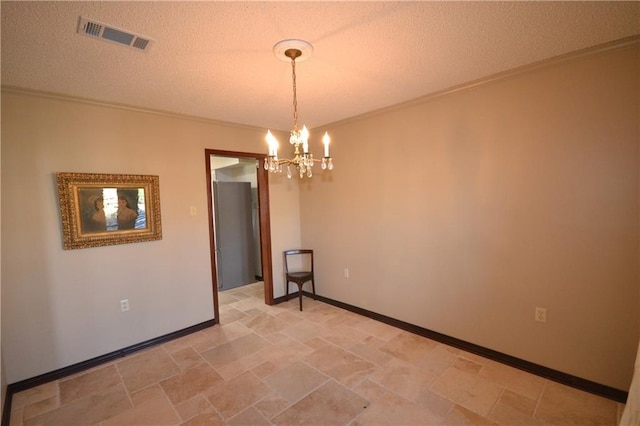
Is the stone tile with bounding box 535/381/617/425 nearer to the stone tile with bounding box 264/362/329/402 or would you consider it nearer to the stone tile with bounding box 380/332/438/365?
the stone tile with bounding box 380/332/438/365

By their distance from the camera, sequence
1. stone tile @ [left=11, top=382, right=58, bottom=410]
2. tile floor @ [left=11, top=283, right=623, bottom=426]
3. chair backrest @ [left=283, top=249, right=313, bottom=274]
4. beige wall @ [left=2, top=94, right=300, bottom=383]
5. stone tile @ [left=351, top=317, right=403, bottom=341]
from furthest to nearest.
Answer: chair backrest @ [left=283, top=249, right=313, bottom=274] → stone tile @ [left=351, top=317, right=403, bottom=341] → beige wall @ [left=2, top=94, right=300, bottom=383] → stone tile @ [left=11, top=382, right=58, bottom=410] → tile floor @ [left=11, top=283, right=623, bottom=426]

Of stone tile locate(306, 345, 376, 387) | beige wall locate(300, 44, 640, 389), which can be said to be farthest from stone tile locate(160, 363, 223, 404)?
beige wall locate(300, 44, 640, 389)

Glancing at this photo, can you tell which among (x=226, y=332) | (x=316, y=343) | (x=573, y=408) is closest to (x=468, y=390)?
(x=573, y=408)

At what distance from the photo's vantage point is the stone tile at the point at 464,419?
74.2 inches

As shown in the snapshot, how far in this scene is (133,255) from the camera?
2.93 meters

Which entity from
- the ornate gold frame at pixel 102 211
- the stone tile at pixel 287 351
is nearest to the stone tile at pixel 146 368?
the stone tile at pixel 287 351

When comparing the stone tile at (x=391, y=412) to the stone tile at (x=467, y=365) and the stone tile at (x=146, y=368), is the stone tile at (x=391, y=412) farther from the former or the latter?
the stone tile at (x=146, y=368)

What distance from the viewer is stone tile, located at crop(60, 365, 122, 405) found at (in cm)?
230

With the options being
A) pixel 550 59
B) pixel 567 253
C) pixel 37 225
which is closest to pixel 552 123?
pixel 550 59

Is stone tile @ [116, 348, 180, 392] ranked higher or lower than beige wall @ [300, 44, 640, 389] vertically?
lower

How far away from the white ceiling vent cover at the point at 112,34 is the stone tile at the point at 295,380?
263cm

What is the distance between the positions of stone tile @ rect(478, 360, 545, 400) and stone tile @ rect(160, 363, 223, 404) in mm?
2276

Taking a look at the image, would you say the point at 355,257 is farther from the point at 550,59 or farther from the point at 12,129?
the point at 12,129

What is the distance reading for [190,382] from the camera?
2.42 meters
